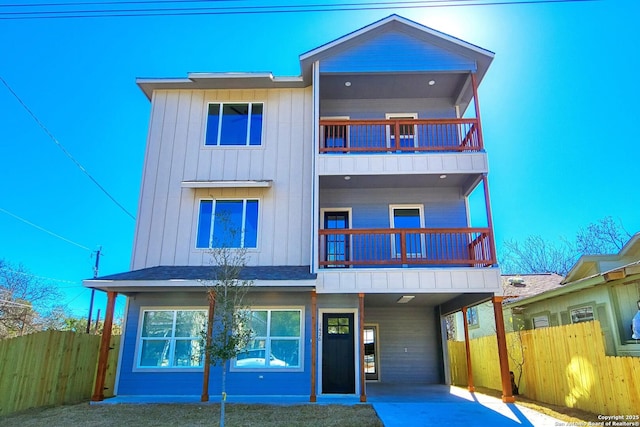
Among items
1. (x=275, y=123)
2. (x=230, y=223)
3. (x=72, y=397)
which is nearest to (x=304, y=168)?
(x=275, y=123)

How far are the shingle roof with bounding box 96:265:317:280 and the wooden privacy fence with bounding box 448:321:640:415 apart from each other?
5885 mm

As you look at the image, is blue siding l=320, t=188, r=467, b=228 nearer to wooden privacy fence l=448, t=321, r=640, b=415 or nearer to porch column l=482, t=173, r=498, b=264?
porch column l=482, t=173, r=498, b=264

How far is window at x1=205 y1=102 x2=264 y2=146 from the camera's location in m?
13.2

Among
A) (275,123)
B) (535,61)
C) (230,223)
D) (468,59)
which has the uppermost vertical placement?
(535,61)

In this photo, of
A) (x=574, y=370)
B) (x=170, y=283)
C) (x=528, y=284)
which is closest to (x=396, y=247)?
(x=574, y=370)

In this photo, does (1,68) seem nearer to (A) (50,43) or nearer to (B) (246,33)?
(A) (50,43)

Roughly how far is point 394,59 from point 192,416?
1068 cm

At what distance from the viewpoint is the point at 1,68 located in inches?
623

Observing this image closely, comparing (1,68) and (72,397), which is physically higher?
(1,68)

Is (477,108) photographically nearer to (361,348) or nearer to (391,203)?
(391,203)

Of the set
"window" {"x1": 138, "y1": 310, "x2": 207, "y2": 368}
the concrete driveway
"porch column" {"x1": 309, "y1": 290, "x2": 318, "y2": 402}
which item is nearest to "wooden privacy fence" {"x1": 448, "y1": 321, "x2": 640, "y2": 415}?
the concrete driveway

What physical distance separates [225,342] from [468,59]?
1033 centimetres

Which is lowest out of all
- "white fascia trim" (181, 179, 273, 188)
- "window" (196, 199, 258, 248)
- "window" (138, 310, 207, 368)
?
"window" (138, 310, 207, 368)

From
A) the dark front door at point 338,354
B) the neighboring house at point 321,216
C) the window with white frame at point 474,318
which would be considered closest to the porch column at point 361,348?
the neighboring house at point 321,216
